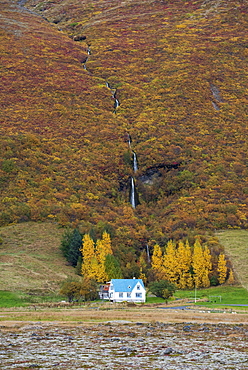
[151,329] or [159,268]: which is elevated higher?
[159,268]

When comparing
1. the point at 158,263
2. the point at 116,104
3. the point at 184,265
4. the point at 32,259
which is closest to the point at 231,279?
the point at 184,265

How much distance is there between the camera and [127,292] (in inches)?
3068

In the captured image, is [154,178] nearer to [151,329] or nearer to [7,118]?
[7,118]

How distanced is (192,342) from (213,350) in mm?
3608

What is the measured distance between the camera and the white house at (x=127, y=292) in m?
77.2

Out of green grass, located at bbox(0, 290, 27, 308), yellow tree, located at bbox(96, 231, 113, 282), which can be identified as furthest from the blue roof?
green grass, located at bbox(0, 290, 27, 308)

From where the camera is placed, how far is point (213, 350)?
33094 mm

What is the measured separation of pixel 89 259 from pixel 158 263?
13212 millimetres

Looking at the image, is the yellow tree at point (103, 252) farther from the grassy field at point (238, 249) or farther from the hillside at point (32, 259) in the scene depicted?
the grassy field at point (238, 249)

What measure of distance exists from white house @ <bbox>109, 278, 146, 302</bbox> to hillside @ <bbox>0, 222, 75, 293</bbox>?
7953 mm

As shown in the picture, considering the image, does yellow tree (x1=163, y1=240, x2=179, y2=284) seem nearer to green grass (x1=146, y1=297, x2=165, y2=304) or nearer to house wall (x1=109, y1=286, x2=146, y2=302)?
green grass (x1=146, y1=297, x2=165, y2=304)

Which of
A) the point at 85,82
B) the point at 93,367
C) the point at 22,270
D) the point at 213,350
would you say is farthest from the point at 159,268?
the point at 85,82

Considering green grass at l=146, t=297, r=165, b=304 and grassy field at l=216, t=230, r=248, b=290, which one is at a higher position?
grassy field at l=216, t=230, r=248, b=290

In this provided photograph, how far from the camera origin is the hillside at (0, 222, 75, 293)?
245 ft
